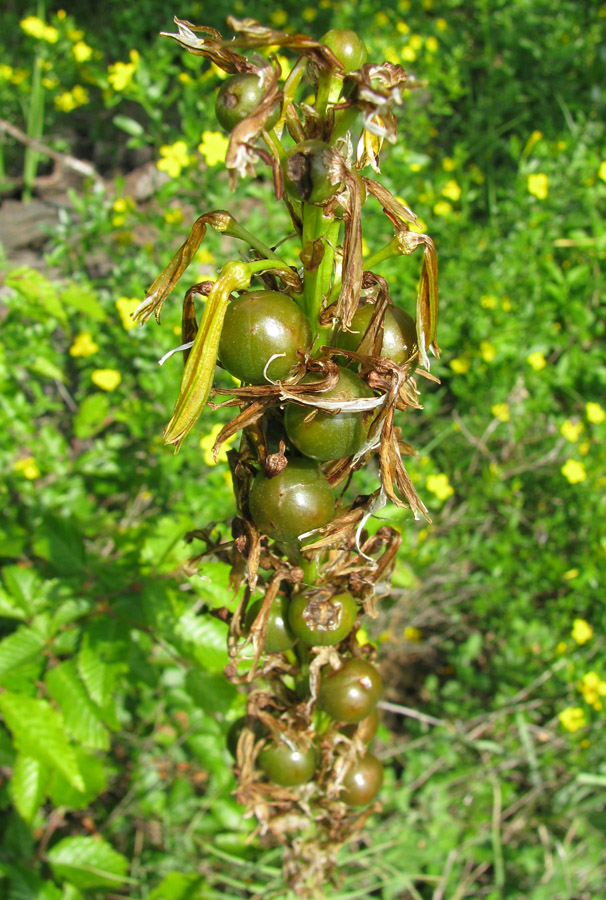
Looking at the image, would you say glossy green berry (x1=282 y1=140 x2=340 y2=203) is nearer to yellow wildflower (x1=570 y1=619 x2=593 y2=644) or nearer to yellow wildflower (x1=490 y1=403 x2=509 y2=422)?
yellow wildflower (x1=570 y1=619 x2=593 y2=644)

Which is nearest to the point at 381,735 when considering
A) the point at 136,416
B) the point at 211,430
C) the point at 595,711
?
the point at 595,711

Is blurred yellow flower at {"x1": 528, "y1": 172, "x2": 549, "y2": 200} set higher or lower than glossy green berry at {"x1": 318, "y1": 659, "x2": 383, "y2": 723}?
Answer: higher

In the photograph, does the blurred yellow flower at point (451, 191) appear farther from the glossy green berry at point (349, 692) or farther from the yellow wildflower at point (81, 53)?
the glossy green berry at point (349, 692)

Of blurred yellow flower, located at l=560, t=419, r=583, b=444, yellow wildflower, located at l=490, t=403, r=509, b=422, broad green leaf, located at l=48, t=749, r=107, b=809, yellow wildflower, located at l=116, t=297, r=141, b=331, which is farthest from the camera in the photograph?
yellow wildflower, located at l=490, t=403, r=509, b=422

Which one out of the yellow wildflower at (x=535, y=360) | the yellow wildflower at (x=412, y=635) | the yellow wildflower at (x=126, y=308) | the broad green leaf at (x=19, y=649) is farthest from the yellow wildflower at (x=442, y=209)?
the broad green leaf at (x=19, y=649)

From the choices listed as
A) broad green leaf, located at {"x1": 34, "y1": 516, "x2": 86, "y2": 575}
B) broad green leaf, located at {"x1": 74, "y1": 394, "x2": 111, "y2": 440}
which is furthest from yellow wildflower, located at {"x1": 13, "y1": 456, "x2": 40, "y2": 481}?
broad green leaf, located at {"x1": 34, "y1": 516, "x2": 86, "y2": 575}

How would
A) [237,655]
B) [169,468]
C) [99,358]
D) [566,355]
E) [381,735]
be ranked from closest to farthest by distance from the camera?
[237,655] < [169,468] < [381,735] < [99,358] < [566,355]

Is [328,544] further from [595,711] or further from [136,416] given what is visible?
[595,711]
